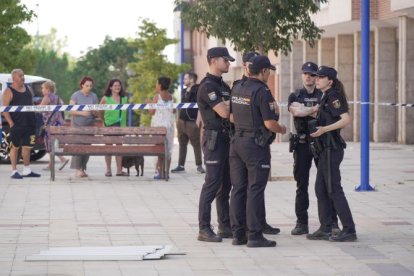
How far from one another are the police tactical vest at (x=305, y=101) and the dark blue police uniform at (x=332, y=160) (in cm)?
24

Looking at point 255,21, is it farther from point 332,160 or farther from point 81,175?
point 332,160

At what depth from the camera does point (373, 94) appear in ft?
119

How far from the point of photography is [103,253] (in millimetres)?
10570

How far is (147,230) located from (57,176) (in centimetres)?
789

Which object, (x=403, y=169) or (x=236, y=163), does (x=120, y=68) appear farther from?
(x=236, y=163)

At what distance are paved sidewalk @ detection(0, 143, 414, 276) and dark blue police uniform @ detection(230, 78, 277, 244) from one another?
0.94 ft

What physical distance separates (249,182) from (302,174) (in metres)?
0.98

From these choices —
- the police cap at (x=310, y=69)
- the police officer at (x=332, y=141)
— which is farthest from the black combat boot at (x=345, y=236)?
the police cap at (x=310, y=69)

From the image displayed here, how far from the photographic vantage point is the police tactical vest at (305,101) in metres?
12.1

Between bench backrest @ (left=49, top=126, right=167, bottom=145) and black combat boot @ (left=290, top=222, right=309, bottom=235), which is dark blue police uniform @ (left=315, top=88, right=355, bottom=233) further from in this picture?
bench backrest @ (left=49, top=126, right=167, bottom=145)

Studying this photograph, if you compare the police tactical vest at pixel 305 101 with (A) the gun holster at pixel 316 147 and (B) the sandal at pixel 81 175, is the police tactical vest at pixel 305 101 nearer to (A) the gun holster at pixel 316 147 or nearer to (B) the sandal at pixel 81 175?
(A) the gun holster at pixel 316 147

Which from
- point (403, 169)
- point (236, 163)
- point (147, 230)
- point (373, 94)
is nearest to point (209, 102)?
point (236, 163)

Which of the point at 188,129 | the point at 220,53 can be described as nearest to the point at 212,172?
the point at 220,53

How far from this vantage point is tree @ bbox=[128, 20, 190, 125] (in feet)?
167
